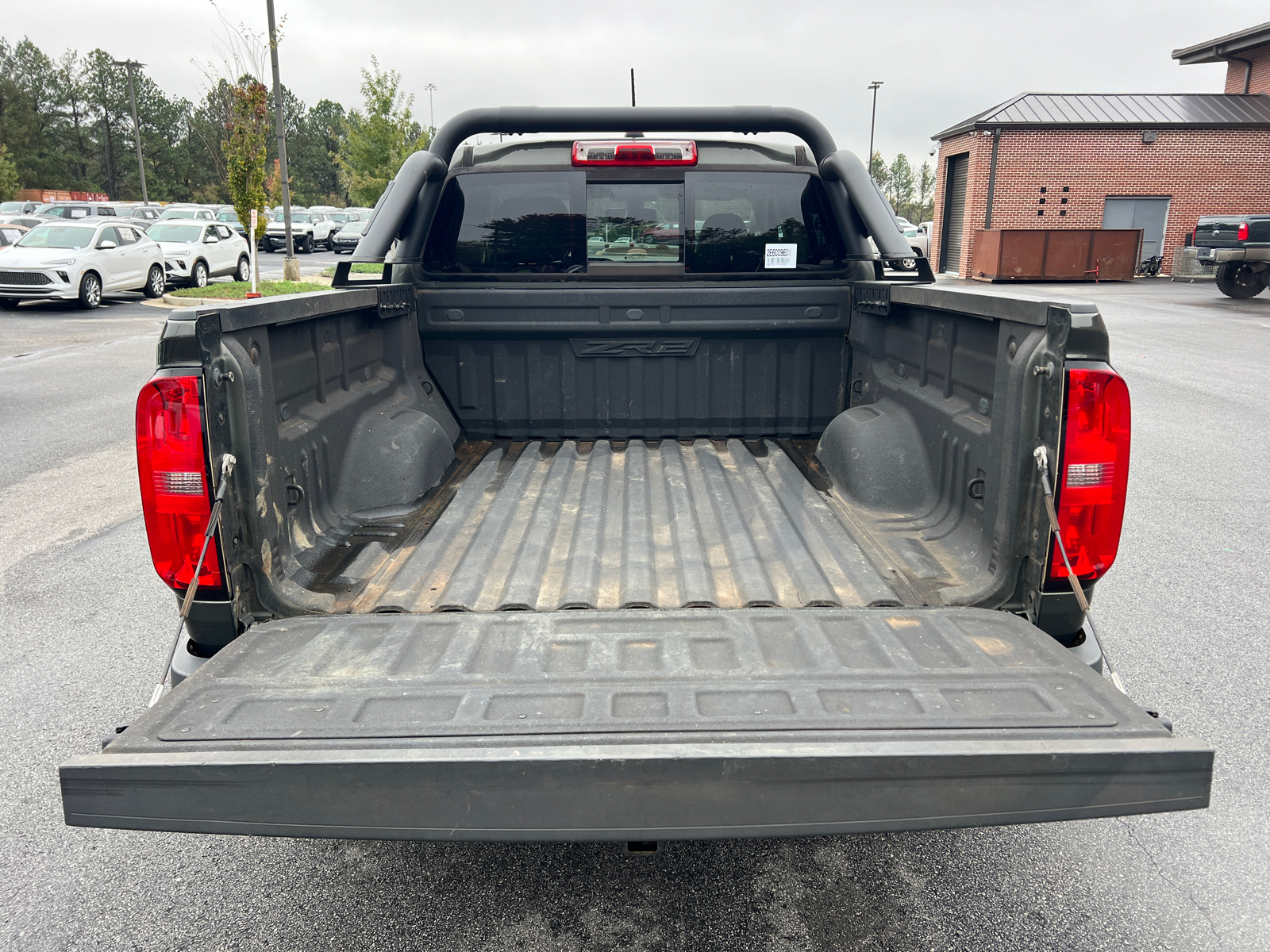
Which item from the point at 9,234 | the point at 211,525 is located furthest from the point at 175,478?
the point at 9,234

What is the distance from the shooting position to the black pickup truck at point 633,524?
67.6 inches

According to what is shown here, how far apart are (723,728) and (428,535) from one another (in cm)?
177

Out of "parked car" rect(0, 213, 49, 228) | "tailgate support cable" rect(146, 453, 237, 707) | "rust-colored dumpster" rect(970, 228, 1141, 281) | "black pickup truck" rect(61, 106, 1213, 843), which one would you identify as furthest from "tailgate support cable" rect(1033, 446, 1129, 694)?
"parked car" rect(0, 213, 49, 228)

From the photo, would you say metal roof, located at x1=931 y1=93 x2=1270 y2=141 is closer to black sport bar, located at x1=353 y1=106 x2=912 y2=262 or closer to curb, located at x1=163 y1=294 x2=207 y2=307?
curb, located at x1=163 y1=294 x2=207 y2=307

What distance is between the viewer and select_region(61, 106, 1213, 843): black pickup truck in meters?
1.72

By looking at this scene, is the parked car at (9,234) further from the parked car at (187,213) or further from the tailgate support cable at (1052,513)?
the tailgate support cable at (1052,513)

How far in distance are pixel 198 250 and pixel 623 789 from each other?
24.4m

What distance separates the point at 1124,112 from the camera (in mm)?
30859

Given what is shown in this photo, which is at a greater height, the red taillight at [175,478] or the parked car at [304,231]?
the parked car at [304,231]

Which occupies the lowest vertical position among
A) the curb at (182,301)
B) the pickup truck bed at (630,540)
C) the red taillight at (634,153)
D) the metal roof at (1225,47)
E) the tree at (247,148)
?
the curb at (182,301)

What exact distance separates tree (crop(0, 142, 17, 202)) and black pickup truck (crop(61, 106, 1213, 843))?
73785 millimetres

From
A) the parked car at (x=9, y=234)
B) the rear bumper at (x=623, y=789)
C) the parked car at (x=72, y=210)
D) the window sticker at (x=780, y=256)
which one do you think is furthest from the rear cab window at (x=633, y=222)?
the parked car at (x=72, y=210)

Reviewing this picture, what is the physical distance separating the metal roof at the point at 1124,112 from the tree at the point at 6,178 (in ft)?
208

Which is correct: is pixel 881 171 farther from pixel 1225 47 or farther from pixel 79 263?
pixel 79 263
